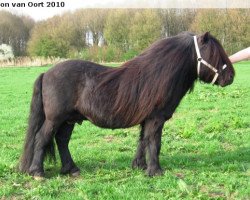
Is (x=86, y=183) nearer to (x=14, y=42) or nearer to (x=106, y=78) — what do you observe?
(x=106, y=78)

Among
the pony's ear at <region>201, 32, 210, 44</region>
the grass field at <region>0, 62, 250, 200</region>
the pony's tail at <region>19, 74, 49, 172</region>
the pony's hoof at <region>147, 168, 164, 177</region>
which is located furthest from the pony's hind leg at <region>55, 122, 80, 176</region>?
the pony's ear at <region>201, 32, 210, 44</region>

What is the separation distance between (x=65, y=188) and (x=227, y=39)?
45.5m

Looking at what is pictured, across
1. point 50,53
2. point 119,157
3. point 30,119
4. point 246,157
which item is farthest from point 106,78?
point 50,53

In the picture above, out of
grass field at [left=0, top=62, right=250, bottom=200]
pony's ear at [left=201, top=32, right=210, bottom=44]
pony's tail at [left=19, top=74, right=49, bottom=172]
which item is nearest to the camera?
grass field at [left=0, top=62, right=250, bottom=200]

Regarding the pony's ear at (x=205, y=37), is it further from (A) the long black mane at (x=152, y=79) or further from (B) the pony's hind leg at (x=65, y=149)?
(B) the pony's hind leg at (x=65, y=149)

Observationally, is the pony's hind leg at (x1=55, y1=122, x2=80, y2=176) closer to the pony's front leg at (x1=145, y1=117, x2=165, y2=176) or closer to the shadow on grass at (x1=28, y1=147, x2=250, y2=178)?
the shadow on grass at (x1=28, y1=147, x2=250, y2=178)

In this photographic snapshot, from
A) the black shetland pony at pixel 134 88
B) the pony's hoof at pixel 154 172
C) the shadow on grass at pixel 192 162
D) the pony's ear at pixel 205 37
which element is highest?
the pony's ear at pixel 205 37

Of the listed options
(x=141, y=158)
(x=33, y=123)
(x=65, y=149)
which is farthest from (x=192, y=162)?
(x=33, y=123)

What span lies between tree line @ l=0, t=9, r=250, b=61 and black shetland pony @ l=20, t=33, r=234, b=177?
1561 inches

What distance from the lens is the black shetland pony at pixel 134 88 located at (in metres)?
5.27

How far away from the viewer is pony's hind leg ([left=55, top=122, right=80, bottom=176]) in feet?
18.6

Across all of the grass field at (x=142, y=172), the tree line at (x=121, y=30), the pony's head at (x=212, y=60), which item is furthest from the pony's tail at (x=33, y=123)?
the tree line at (x=121, y=30)

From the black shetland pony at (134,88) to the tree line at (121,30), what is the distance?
39638mm

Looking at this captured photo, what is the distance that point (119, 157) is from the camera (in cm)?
652
